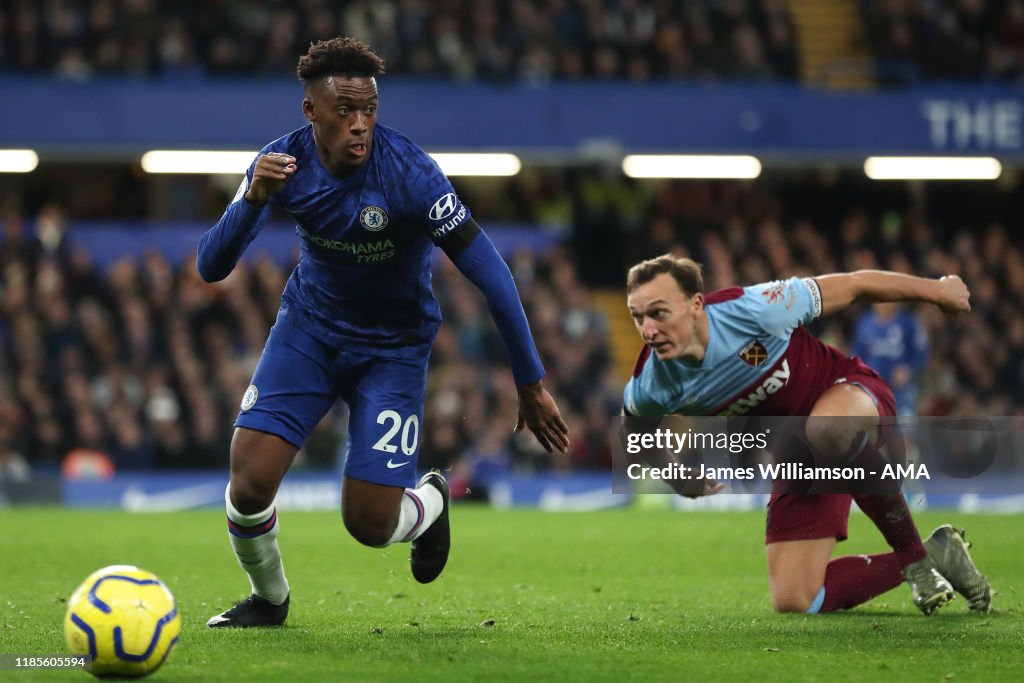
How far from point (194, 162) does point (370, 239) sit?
15.9m

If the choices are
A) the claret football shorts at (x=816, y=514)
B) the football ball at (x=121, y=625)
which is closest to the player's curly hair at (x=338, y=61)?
the football ball at (x=121, y=625)

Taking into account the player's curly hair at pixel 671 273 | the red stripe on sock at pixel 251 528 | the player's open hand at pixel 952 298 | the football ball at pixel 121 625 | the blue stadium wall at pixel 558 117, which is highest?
the blue stadium wall at pixel 558 117

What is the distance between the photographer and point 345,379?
21.2ft

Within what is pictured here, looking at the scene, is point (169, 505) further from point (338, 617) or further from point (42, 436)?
point (338, 617)

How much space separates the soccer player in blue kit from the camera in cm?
587

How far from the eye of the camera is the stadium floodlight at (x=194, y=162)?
21.1 m

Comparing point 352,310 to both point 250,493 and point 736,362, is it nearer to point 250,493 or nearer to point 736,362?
point 250,493

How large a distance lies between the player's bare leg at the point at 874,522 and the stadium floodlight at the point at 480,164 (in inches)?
577

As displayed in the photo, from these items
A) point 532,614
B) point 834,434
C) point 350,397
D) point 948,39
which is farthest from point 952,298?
point 948,39

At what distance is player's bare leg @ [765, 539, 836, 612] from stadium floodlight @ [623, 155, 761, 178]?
14969mm

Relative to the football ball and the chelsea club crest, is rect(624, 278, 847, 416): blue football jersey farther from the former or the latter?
the football ball

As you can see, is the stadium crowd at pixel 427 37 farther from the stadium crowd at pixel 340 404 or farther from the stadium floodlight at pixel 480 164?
the stadium crowd at pixel 340 404

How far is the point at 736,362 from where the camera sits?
6.75 meters

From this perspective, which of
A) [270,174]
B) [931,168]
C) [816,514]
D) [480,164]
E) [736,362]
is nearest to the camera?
[270,174]
